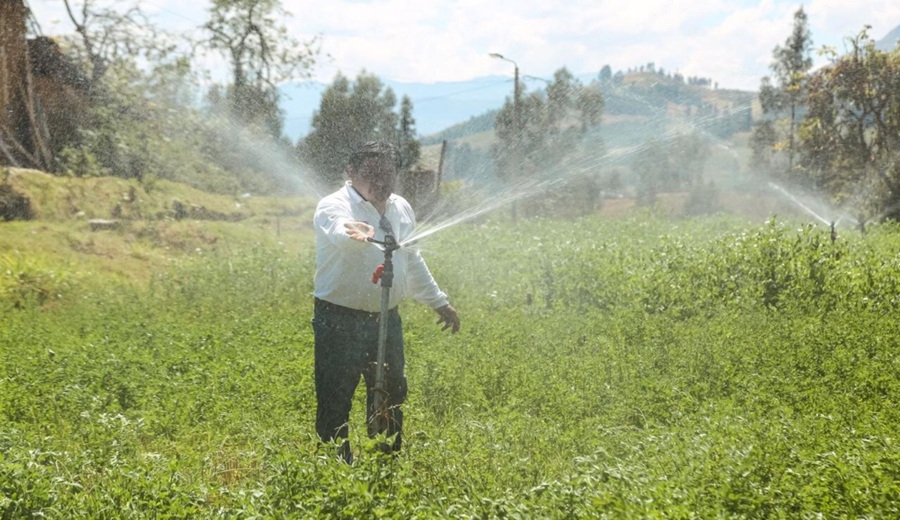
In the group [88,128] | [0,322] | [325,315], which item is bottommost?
[0,322]

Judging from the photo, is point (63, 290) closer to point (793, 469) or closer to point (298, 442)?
point (298, 442)

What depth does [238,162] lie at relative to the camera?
26703 millimetres

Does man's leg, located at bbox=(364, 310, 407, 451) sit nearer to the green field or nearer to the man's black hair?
the green field

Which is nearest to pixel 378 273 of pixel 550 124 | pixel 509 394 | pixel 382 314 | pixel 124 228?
pixel 382 314

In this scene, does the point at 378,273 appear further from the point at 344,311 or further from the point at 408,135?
the point at 408,135

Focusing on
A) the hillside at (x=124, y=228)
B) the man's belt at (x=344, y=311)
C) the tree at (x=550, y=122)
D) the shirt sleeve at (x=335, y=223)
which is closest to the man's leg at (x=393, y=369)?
the man's belt at (x=344, y=311)

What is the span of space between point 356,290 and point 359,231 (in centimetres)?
59

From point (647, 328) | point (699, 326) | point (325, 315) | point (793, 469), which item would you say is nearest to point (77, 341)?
point (325, 315)

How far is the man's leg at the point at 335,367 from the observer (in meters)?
4.96

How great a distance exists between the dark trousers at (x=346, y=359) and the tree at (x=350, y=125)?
Result: 69.4ft

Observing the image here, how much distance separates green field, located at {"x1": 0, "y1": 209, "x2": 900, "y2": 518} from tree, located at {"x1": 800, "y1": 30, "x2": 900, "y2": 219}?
16867 mm

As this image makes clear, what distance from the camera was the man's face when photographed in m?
4.79

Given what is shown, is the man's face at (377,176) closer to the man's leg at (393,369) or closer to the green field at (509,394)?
the man's leg at (393,369)

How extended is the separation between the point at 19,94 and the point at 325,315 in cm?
1770
